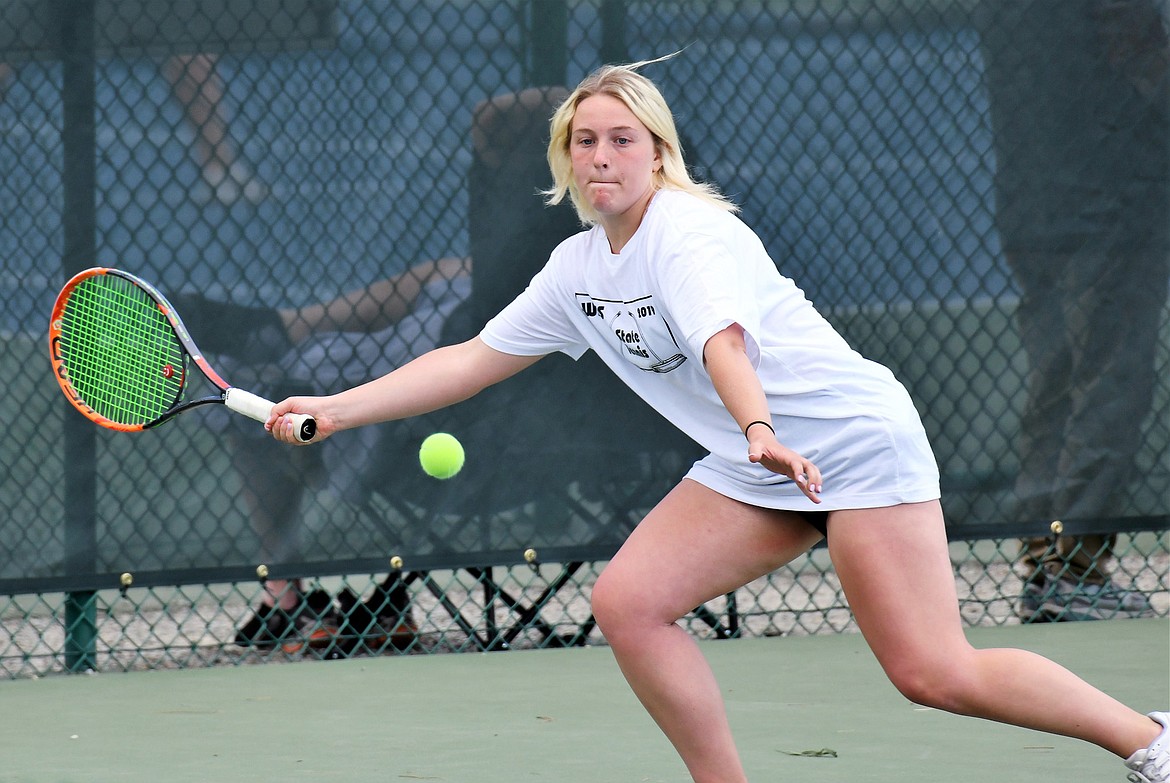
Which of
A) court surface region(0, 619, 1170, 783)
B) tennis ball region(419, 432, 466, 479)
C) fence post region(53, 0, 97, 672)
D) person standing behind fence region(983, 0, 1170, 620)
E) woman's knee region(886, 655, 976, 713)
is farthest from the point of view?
person standing behind fence region(983, 0, 1170, 620)

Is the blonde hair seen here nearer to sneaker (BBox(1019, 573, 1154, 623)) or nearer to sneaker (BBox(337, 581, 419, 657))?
sneaker (BBox(337, 581, 419, 657))

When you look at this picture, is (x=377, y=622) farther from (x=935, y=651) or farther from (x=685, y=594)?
(x=935, y=651)

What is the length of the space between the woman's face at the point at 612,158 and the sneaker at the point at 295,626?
208 centimetres

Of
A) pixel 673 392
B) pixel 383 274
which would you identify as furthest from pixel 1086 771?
pixel 383 274

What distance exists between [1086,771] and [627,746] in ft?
2.94

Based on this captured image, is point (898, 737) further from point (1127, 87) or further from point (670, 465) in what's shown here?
point (1127, 87)

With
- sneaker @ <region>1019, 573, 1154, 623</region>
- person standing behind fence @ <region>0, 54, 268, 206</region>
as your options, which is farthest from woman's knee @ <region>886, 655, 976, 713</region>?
person standing behind fence @ <region>0, 54, 268, 206</region>

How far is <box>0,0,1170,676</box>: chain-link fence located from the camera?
391 centimetres

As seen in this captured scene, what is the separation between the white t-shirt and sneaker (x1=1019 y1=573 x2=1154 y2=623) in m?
2.21

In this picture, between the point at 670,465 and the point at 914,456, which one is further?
the point at 670,465

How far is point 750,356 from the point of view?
7.34 ft

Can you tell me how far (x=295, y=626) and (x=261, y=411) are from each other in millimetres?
1799

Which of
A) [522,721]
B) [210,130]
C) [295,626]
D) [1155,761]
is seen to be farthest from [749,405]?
[295,626]

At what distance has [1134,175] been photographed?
4.27m
